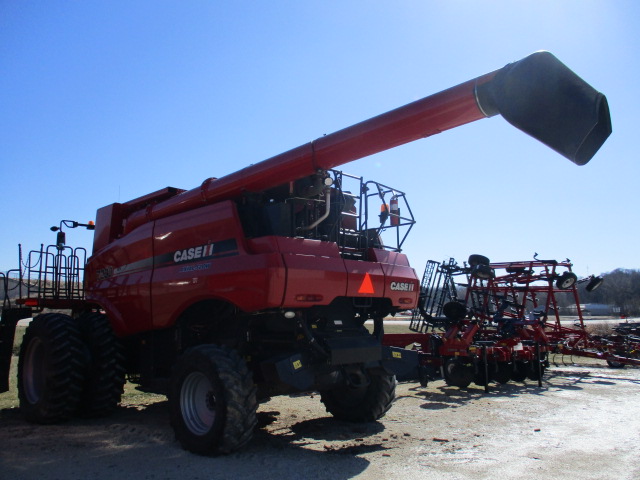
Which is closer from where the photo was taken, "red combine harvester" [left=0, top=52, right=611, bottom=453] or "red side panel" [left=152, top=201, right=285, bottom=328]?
"red combine harvester" [left=0, top=52, right=611, bottom=453]

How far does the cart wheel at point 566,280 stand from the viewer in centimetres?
1347

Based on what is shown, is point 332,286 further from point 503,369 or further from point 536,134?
point 503,369

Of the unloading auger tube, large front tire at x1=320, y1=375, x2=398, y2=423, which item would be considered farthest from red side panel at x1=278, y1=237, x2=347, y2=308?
large front tire at x1=320, y1=375, x2=398, y2=423

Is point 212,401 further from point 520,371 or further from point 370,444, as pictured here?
point 520,371

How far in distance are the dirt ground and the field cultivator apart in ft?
4.90

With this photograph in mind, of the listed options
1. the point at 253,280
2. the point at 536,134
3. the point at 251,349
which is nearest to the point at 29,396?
the point at 251,349

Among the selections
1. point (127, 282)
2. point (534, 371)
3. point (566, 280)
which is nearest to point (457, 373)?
point (534, 371)

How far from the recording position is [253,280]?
5.66 meters

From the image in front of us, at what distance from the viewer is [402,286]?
7.23 meters

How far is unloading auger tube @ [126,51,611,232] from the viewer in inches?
161

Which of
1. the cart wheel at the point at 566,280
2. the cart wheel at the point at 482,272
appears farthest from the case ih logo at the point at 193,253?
the cart wheel at the point at 566,280

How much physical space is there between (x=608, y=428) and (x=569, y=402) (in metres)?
2.17

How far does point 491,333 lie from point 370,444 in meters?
7.61

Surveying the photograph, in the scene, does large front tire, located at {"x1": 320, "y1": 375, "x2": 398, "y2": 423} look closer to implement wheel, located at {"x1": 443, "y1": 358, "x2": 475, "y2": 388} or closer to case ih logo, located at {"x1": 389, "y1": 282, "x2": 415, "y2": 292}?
case ih logo, located at {"x1": 389, "y1": 282, "x2": 415, "y2": 292}
